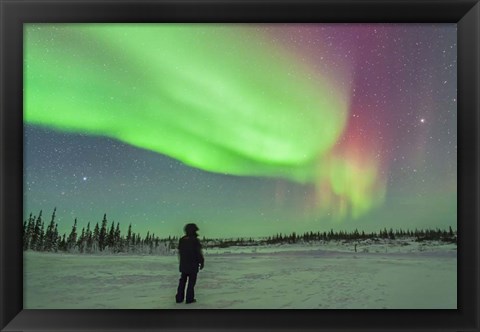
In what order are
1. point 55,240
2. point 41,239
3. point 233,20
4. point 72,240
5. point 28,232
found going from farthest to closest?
point 72,240 < point 55,240 < point 41,239 < point 28,232 < point 233,20

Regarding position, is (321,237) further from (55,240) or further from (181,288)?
(55,240)

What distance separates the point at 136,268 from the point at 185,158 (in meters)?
1.06

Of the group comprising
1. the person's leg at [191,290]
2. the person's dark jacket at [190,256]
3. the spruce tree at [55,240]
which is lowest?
the person's leg at [191,290]

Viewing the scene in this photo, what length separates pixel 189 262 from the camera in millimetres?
3527

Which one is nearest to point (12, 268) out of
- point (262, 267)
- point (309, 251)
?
point (262, 267)

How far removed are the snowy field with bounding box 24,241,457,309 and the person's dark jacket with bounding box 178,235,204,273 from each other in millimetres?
178

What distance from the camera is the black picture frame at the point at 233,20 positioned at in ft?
10.4

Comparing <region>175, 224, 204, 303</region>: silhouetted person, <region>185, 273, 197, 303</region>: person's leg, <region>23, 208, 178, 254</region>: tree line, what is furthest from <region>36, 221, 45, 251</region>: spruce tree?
<region>185, 273, 197, 303</region>: person's leg

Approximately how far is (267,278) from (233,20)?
7.00ft

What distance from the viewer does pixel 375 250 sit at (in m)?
3.74

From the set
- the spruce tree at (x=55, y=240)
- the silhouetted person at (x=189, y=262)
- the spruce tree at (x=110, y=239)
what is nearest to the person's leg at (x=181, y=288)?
the silhouetted person at (x=189, y=262)

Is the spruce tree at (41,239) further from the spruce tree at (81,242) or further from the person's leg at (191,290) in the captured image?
the person's leg at (191,290)

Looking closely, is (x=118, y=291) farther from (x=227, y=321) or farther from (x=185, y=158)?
(x=185, y=158)

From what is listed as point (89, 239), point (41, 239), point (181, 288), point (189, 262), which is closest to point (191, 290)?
point (181, 288)
